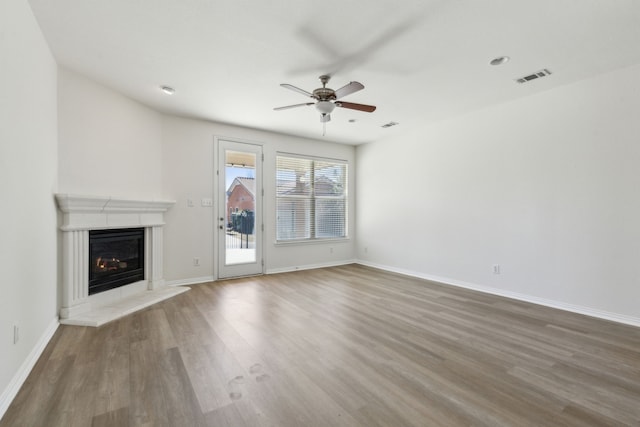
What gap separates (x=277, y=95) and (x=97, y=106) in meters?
2.17

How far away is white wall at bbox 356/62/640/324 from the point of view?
3152mm

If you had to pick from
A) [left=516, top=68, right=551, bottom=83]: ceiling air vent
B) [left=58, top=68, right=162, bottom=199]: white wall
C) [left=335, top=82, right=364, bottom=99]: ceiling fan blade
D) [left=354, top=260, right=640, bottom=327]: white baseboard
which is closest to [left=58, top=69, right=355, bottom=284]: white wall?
[left=58, top=68, right=162, bottom=199]: white wall

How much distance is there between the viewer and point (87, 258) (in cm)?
327

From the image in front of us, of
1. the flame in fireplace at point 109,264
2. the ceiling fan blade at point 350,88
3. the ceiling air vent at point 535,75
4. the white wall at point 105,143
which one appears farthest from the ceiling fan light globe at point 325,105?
the flame in fireplace at point 109,264

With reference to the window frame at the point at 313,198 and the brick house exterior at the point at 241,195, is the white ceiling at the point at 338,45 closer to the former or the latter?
the brick house exterior at the point at 241,195

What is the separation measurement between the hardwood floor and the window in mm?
2484

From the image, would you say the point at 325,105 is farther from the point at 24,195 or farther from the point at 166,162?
the point at 166,162

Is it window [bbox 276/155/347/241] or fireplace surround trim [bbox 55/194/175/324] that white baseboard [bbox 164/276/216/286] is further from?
window [bbox 276/155/347/241]

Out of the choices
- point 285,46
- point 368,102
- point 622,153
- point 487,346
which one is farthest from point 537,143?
point 285,46

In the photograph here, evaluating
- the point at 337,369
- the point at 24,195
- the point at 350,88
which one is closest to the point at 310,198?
the point at 350,88

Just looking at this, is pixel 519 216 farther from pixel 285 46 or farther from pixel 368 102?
pixel 285 46

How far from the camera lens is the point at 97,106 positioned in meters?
3.46

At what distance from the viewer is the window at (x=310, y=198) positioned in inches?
226

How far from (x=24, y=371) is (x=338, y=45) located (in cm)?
357
